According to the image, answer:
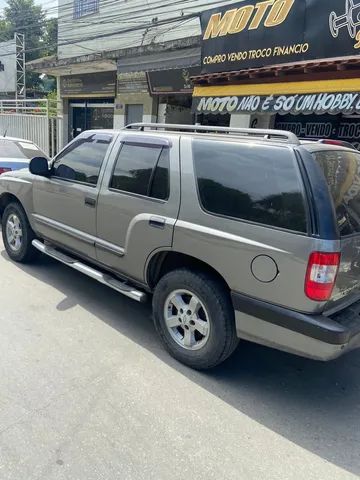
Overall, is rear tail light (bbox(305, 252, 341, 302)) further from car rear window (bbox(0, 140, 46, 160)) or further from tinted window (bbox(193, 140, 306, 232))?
car rear window (bbox(0, 140, 46, 160))

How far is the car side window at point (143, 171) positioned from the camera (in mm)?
3285

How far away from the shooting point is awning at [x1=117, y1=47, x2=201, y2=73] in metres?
9.99

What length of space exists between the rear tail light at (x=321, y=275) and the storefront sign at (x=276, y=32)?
598 cm

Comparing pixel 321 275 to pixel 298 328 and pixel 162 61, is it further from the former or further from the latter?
pixel 162 61

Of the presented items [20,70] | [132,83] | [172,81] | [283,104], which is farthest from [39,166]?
[20,70]

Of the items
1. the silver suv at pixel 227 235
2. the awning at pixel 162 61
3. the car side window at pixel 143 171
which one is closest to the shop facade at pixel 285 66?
the awning at pixel 162 61

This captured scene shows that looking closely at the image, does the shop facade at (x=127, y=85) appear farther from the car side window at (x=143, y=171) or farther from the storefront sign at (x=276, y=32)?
the car side window at (x=143, y=171)

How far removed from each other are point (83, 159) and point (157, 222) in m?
1.41

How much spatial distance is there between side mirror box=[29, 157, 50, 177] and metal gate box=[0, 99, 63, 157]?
12655 millimetres

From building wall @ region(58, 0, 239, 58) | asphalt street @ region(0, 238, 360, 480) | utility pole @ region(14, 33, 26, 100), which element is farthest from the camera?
utility pole @ region(14, 33, 26, 100)

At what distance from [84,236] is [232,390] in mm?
2077

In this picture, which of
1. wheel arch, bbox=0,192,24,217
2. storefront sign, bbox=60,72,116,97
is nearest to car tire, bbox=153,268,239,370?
wheel arch, bbox=0,192,24,217

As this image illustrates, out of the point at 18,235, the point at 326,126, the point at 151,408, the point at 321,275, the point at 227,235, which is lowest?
the point at 151,408

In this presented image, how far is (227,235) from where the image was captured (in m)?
2.77
